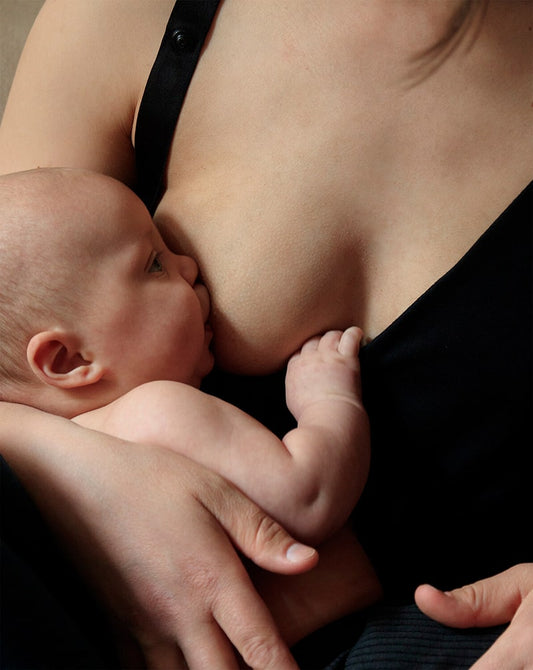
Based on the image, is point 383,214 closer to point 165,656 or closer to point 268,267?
point 268,267

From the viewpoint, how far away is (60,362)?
700mm

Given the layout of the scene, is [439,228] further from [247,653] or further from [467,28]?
[247,653]

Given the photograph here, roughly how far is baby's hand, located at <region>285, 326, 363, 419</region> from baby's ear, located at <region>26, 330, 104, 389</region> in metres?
0.19

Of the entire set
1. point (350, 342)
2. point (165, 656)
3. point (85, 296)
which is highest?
point (350, 342)

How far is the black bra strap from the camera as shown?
735 millimetres

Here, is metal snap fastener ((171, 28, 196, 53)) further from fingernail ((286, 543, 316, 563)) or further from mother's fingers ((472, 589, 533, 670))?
mother's fingers ((472, 589, 533, 670))

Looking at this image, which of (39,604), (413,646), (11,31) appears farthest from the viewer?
(11,31)

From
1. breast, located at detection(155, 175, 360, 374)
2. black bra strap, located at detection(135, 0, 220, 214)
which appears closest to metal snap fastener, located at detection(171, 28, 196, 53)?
black bra strap, located at detection(135, 0, 220, 214)

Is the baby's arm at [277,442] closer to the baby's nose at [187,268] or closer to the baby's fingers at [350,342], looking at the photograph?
the baby's fingers at [350,342]

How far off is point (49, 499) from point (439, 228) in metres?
0.43

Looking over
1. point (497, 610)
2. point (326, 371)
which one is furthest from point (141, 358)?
point (497, 610)

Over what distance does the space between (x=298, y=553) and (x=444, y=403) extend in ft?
0.71

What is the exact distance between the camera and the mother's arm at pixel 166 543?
58 cm

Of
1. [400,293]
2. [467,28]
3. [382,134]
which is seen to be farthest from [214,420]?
[467,28]
